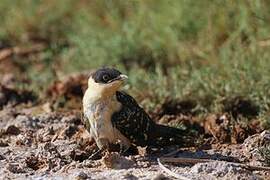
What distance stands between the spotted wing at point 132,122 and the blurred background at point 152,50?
4.22 ft

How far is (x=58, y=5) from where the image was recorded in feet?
41.1

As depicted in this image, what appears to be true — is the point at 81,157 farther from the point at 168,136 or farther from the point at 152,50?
the point at 152,50

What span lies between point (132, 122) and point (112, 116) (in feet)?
0.59

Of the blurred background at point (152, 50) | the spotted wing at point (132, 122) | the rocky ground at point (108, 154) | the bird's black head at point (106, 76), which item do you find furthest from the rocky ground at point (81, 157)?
the blurred background at point (152, 50)

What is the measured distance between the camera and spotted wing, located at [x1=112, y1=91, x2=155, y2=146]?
7.08 metres

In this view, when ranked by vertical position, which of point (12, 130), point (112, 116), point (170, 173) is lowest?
point (170, 173)

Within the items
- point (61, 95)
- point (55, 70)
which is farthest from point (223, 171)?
point (55, 70)

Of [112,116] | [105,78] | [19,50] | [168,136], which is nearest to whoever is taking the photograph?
[112,116]

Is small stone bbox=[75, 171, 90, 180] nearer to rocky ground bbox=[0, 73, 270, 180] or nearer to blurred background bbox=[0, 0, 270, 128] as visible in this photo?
rocky ground bbox=[0, 73, 270, 180]

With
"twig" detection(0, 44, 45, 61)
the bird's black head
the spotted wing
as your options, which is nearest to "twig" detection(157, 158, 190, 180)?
the spotted wing

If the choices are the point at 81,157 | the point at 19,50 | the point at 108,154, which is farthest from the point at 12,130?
the point at 19,50

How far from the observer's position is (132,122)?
23.5 ft

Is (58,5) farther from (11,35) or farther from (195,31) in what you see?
(195,31)

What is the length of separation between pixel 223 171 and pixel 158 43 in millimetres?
4220
